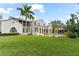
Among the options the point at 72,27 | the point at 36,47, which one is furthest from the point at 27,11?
the point at 72,27

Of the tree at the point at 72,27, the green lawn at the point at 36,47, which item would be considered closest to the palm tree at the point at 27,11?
the green lawn at the point at 36,47

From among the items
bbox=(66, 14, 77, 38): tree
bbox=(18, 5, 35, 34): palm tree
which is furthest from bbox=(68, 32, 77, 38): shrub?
bbox=(18, 5, 35, 34): palm tree

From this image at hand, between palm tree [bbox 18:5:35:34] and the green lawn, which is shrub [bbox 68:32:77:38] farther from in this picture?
palm tree [bbox 18:5:35:34]

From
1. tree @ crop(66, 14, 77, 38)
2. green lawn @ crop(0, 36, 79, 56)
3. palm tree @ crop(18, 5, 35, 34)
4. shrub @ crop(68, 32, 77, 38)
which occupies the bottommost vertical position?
green lawn @ crop(0, 36, 79, 56)

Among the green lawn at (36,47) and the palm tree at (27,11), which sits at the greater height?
the palm tree at (27,11)

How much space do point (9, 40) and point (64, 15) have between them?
2.25 feet

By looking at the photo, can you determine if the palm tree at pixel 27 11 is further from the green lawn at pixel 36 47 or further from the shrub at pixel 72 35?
the shrub at pixel 72 35

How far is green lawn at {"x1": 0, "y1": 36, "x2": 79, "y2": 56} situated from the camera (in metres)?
26.0

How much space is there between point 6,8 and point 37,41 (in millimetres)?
513

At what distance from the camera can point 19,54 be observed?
2603 cm

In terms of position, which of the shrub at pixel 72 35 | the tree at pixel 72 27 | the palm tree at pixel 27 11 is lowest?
the shrub at pixel 72 35

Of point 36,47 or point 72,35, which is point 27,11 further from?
point 72,35

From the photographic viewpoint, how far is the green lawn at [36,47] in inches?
1024

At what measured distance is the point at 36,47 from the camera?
85.5 feet
